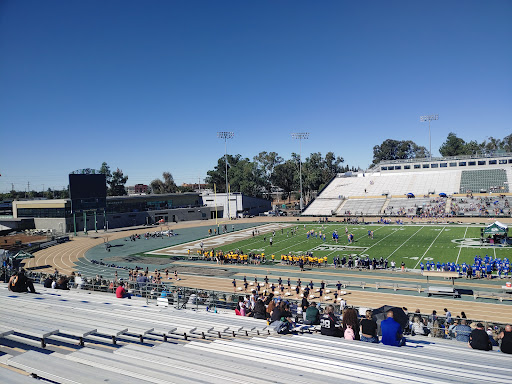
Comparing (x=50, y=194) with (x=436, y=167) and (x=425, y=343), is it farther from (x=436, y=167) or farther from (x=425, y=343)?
(x=425, y=343)

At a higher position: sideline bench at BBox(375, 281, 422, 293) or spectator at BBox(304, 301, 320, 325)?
spectator at BBox(304, 301, 320, 325)

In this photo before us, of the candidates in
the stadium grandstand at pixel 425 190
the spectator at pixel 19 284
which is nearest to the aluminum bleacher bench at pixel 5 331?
the spectator at pixel 19 284

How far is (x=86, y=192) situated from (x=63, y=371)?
5109 centimetres

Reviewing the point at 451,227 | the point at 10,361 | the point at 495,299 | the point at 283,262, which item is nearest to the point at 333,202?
the point at 451,227

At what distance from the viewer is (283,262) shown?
96.7 feet

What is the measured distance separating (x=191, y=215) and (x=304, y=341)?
208ft

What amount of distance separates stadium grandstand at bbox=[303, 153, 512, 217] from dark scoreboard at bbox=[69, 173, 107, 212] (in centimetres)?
3243

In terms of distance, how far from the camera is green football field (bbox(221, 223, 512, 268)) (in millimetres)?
29062

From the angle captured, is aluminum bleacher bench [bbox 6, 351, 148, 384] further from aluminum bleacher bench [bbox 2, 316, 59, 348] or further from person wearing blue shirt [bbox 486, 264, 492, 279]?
person wearing blue shirt [bbox 486, 264, 492, 279]

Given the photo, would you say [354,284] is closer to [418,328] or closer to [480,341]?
[418,328]

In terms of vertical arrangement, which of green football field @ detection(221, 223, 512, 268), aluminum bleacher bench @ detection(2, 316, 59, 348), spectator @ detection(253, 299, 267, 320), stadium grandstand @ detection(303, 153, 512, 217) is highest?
stadium grandstand @ detection(303, 153, 512, 217)

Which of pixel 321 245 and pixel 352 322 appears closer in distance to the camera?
pixel 352 322

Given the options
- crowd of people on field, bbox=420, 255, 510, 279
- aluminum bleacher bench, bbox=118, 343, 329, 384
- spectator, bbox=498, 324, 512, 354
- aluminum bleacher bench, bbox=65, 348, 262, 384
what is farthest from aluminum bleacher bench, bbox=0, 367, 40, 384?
crowd of people on field, bbox=420, 255, 510, 279

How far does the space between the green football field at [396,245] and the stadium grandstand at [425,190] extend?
10.9 m
